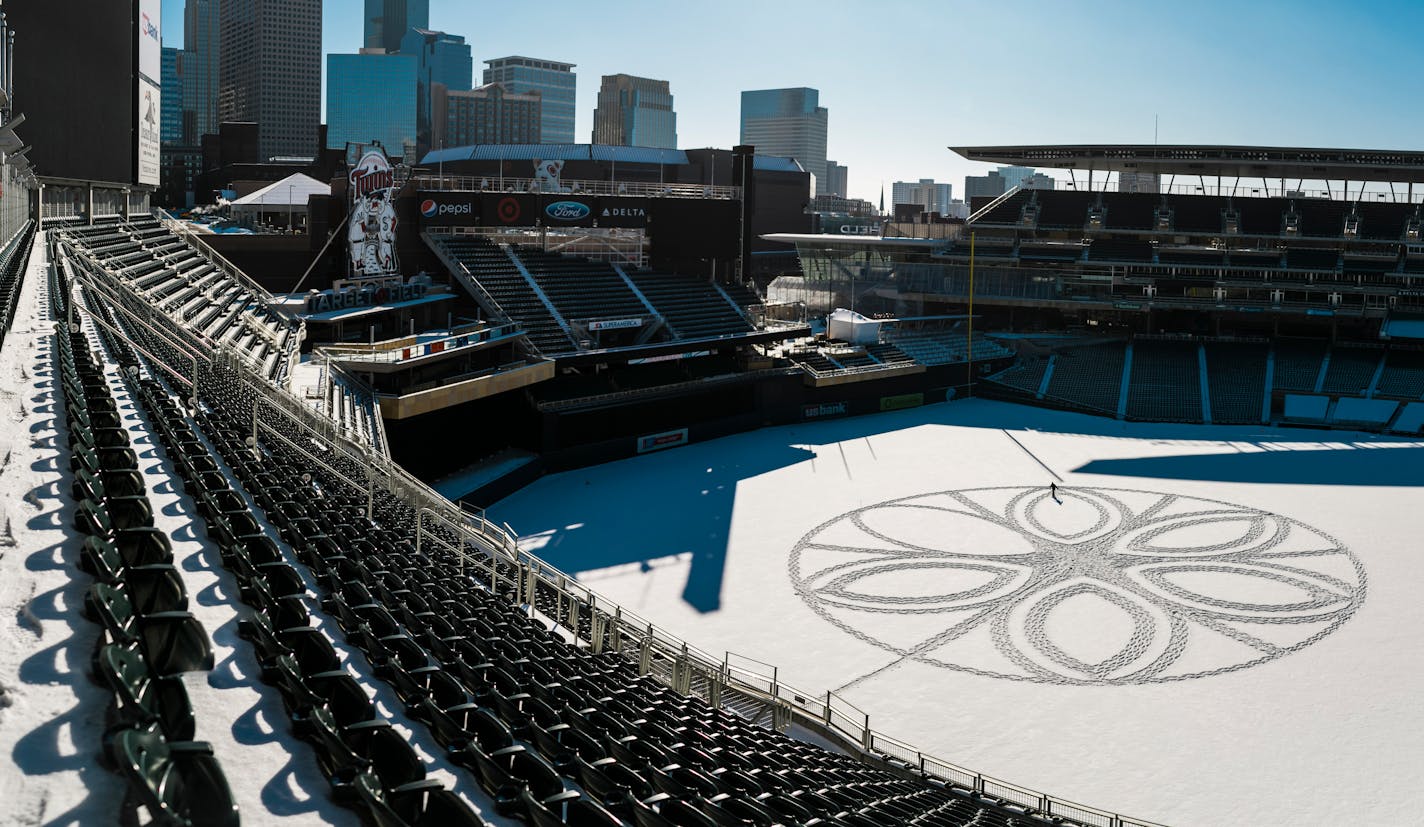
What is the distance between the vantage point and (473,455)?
3634cm

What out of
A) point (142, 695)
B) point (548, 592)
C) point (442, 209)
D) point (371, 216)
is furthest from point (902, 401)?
point (142, 695)

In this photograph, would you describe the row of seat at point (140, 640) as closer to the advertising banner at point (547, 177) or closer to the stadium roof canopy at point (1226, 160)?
the advertising banner at point (547, 177)

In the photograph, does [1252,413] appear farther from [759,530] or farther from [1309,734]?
[1309,734]

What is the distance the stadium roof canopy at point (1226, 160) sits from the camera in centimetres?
6184

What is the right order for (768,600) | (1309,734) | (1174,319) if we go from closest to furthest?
1. (1309,734)
2. (768,600)
3. (1174,319)

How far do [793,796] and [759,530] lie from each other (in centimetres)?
2011

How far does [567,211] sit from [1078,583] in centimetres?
2846

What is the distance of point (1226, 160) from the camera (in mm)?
63031

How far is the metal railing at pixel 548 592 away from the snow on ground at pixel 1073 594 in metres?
0.76

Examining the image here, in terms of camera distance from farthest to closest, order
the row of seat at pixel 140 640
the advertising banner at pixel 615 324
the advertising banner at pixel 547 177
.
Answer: the advertising banner at pixel 547 177 < the advertising banner at pixel 615 324 < the row of seat at pixel 140 640

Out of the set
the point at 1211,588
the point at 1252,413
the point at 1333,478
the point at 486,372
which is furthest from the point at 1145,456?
the point at 486,372

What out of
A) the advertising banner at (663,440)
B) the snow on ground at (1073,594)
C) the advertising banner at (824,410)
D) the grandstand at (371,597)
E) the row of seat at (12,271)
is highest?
the row of seat at (12,271)

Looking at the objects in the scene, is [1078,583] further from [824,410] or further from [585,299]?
[585,299]

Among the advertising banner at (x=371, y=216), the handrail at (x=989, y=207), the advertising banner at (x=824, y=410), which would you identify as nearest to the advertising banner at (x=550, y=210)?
the advertising banner at (x=371, y=216)
